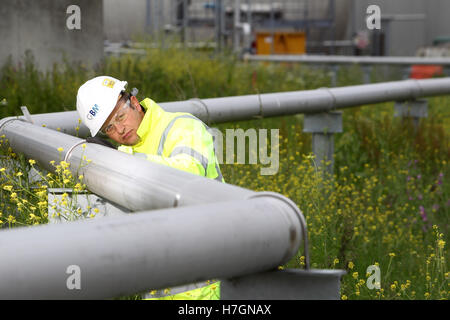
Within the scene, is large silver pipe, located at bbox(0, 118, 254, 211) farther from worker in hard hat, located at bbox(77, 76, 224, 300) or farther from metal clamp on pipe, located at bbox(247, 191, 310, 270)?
worker in hard hat, located at bbox(77, 76, 224, 300)

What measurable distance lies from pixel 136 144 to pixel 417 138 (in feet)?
17.3

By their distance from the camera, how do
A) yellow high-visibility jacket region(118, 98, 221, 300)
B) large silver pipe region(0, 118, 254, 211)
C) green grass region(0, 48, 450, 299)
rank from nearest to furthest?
1. large silver pipe region(0, 118, 254, 211)
2. yellow high-visibility jacket region(118, 98, 221, 300)
3. green grass region(0, 48, 450, 299)

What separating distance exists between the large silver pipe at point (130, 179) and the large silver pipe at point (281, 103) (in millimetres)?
1019

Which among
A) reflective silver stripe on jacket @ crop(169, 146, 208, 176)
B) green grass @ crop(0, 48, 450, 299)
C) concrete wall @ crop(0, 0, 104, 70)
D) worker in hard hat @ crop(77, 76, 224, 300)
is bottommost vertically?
green grass @ crop(0, 48, 450, 299)

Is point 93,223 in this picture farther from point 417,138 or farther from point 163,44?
point 163,44

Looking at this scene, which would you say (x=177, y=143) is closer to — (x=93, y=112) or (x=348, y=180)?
(x=93, y=112)

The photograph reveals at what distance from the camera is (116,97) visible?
3.23m

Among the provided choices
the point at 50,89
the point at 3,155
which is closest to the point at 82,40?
the point at 50,89

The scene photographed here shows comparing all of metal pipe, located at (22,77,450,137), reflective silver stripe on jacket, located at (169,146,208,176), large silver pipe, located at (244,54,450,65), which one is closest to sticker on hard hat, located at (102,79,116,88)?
reflective silver stripe on jacket, located at (169,146,208,176)

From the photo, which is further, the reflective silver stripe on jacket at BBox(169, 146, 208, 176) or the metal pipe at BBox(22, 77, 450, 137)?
the metal pipe at BBox(22, 77, 450, 137)

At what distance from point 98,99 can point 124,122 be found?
15cm

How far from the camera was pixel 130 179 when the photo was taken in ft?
7.14

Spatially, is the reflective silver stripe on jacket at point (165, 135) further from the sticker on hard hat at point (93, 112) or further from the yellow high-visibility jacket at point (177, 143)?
the sticker on hard hat at point (93, 112)

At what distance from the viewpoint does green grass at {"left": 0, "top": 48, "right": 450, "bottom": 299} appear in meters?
3.93
